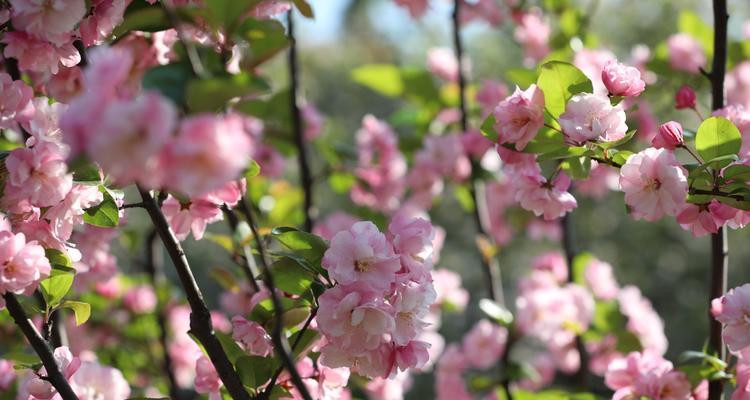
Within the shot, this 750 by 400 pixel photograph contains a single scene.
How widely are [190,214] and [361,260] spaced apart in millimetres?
295

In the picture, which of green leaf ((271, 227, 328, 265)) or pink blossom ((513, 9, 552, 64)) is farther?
pink blossom ((513, 9, 552, 64))

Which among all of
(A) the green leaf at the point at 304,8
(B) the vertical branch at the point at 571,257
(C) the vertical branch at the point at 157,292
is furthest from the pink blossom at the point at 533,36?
(A) the green leaf at the point at 304,8

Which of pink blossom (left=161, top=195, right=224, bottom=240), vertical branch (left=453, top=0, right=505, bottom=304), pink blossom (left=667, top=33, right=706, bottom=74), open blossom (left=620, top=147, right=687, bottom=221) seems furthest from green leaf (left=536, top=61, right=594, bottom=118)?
pink blossom (left=667, top=33, right=706, bottom=74)

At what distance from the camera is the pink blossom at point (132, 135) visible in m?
0.58

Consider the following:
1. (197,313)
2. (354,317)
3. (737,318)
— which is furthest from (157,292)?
(737,318)

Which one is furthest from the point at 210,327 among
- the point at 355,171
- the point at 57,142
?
the point at 355,171

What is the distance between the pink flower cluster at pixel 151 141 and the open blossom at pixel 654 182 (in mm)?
612

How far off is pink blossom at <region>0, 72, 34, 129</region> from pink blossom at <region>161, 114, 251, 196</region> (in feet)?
1.79

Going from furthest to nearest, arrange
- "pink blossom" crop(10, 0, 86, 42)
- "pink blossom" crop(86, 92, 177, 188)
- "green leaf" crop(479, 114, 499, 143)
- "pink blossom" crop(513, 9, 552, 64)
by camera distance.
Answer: "pink blossom" crop(513, 9, 552, 64) < "green leaf" crop(479, 114, 499, 143) < "pink blossom" crop(10, 0, 86, 42) < "pink blossom" crop(86, 92, 177, 188)

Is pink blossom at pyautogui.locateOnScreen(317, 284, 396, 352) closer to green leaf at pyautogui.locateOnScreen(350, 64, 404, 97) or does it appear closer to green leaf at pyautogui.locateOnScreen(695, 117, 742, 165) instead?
green leaf at pyautogui.locateOnScreen(695, 117, 742, 165)

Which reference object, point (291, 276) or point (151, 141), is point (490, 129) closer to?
point (291, 276)

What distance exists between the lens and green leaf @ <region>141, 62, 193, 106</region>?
2.20ft

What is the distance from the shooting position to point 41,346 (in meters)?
0.99

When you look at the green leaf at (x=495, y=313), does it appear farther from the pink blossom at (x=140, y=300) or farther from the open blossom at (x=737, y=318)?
the pink blossom at (x=140, y=300)
